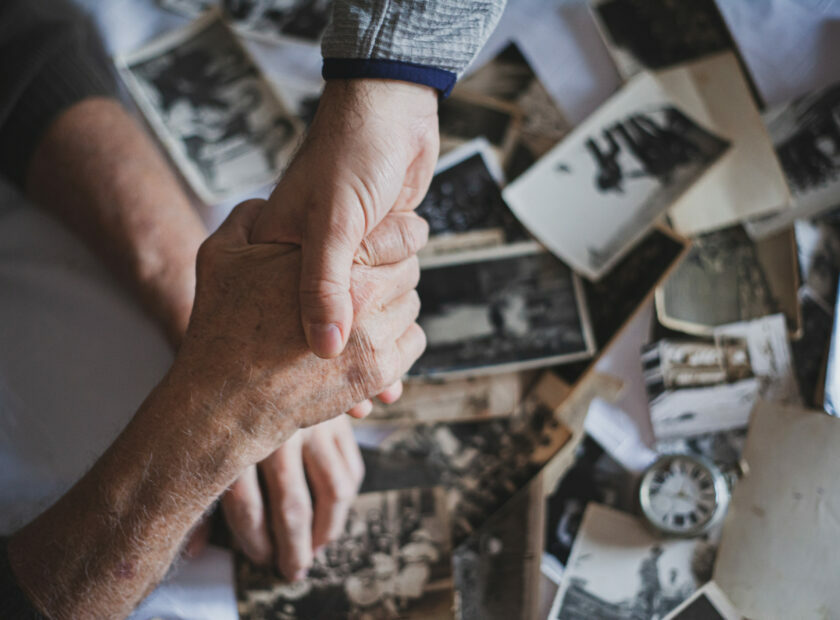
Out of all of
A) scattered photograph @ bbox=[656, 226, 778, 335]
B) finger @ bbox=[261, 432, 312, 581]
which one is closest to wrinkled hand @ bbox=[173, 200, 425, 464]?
finger @ bbox=[261, 432, 312, 581]

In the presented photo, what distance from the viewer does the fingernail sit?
63 cm

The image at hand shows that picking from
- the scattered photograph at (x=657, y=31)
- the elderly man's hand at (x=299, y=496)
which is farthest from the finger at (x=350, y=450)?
the scattered photograph at (x=657, y=31)

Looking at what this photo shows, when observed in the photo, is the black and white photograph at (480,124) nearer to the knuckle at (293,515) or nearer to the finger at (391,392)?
the finger at (391,392)

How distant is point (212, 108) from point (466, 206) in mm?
481

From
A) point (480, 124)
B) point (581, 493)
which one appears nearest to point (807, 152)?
point (480, 124)

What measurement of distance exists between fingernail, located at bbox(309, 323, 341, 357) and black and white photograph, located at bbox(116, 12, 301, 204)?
0.52m

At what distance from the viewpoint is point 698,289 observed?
961mm

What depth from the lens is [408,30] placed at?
69cm

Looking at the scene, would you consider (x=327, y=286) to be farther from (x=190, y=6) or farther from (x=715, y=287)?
(x=190, y=6)

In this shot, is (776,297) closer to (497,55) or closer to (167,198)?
(497,55)

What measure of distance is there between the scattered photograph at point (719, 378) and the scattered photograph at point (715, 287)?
0.02 metres

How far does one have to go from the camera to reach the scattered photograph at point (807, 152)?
0.94m

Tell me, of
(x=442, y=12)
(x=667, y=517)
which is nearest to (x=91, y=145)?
(x=442, y=12)

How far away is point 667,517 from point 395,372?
1.46ft
